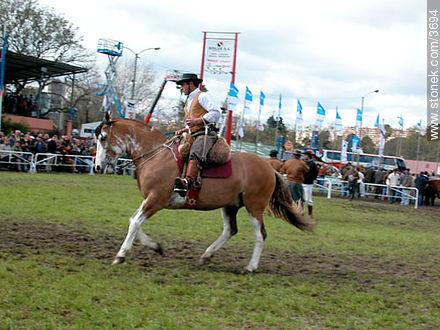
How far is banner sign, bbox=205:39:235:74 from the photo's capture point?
31.6m

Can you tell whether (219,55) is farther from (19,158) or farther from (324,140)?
(324,140)

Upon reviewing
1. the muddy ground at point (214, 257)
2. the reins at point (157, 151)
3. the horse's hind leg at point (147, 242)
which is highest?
the reins at point (157, 151)

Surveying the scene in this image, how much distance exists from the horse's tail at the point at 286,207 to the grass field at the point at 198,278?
0.67m

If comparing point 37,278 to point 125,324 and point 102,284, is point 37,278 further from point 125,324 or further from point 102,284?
point 125,324

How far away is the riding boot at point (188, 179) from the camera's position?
22.6 ft

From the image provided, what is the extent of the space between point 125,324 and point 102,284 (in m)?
1.26

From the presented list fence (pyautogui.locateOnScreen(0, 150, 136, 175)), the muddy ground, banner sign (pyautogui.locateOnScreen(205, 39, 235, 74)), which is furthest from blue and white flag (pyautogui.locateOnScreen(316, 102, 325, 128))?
the muddy ground

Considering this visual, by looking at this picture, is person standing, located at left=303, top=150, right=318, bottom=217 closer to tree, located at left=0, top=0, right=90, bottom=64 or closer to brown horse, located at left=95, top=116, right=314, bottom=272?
brown horse, located at left=95, top=116, right=314, bottom=272

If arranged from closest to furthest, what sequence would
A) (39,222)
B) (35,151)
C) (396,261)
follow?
(396,261) → (39,222) → (35,151)

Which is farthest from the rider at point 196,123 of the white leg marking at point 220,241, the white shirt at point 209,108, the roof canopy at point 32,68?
the roof canopy at point 32,68

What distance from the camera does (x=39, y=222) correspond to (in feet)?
32.0

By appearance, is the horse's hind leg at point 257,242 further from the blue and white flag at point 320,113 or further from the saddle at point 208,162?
the blue and white flag at point 320,113

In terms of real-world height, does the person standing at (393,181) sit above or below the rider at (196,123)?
below

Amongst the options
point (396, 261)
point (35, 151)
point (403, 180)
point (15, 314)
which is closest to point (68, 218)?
point (15, 314)
